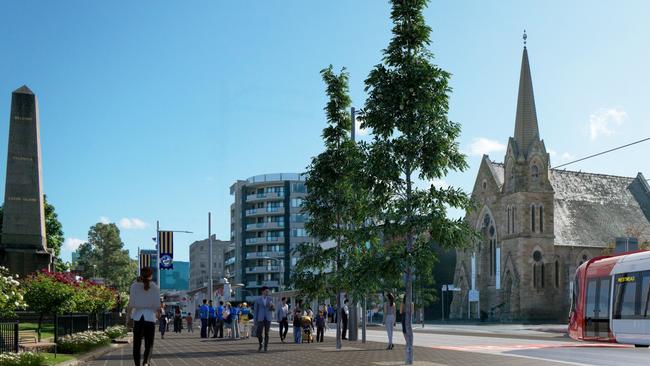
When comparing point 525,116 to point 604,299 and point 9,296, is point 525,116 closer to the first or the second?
point 604,299

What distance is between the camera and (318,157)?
81.3 feet

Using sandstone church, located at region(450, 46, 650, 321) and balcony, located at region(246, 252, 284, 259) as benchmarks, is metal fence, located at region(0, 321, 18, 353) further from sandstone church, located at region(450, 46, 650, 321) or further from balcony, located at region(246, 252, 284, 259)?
balcony, located at region(246, 252, 284, 259)

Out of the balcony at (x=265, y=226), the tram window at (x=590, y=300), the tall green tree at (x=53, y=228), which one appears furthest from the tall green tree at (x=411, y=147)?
the balcony at (x=265, y=226)

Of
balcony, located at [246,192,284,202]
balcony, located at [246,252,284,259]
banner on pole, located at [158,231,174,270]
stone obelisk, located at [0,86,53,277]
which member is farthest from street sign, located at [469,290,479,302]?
balcony, located at [246,192,284,202]

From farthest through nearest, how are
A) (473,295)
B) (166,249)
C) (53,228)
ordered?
(473,295)
(53,228)
(166,249)

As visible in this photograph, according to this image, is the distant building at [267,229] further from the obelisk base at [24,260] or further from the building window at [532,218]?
the obelisk base at [24,260]

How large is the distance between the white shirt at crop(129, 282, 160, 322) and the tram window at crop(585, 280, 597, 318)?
59.9 feet

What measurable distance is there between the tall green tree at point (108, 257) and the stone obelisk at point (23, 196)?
8001cm

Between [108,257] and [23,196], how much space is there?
82421 mm

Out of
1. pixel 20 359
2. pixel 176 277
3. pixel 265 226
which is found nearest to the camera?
pixel 20 359

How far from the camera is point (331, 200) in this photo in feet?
81.3

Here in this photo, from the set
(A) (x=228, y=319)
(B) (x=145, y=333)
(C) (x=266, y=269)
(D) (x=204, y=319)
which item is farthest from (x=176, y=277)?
(B) (x=145, y=333)

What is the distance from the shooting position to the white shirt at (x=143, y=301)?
1200 cm

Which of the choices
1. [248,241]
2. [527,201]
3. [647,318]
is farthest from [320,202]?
[248,241]
